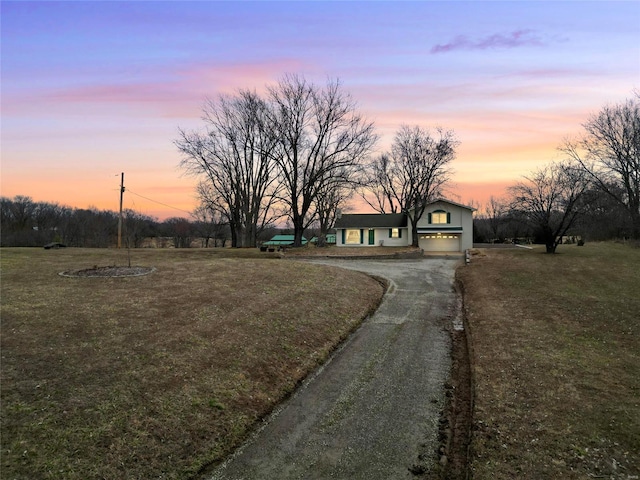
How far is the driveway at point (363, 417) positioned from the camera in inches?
205

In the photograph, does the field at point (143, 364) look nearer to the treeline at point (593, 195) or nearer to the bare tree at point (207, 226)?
the treeline at point (593, 195)

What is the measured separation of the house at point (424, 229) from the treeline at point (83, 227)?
17.3m

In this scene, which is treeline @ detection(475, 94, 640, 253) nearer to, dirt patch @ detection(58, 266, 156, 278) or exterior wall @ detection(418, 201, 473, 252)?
exterior wall @ detection(418, 201, 473, 252)

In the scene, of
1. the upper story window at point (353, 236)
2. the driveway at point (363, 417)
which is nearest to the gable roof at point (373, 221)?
the upper story window at point (353, 236)

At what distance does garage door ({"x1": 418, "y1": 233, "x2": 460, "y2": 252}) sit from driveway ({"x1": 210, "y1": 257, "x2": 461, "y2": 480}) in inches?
1158

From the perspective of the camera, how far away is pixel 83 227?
60.2m

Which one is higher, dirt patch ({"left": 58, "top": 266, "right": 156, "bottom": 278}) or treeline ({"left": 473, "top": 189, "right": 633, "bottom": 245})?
treeline ({"left": 473, "top": 189, "right": 633, "bottom": 245})

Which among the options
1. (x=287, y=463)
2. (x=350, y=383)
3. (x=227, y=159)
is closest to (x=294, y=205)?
(x=227, y=159)

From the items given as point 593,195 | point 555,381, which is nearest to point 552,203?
point 593,195

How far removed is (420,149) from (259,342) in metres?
35.7

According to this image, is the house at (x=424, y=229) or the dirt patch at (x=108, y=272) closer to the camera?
the dirt patch at (x=108, y=272)

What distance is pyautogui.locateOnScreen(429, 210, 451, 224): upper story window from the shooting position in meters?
38.7

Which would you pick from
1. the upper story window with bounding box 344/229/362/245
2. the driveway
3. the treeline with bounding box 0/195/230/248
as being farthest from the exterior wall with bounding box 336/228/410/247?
the driveway

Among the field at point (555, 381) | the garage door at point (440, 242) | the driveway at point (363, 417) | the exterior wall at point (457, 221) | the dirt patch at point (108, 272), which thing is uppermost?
the exterior wall at point (457, 221)
